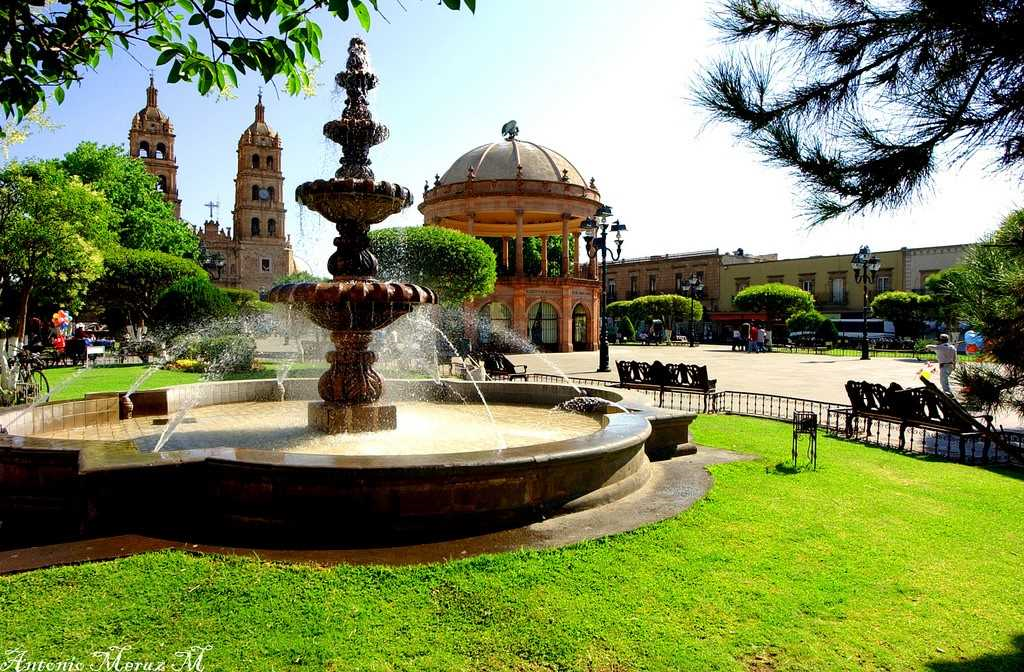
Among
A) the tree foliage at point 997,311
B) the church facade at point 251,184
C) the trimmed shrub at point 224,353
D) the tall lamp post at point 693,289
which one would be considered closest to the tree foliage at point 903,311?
the tall lamp post at point 693,289

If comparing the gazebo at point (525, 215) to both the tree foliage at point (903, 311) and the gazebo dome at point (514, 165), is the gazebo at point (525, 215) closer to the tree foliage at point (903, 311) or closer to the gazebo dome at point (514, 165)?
the gazebo dome at point (514, 165)

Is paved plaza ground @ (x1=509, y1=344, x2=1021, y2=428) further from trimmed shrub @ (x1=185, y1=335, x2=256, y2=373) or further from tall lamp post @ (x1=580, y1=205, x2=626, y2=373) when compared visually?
trimmed shrub @ (x1=185, y1=335, x2=256, y2=373)

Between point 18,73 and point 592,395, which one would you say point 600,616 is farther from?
point 592,395

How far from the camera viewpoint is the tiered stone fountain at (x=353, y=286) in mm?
7305

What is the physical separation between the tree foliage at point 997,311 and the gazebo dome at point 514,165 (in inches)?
1422

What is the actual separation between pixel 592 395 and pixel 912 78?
7.41 meters

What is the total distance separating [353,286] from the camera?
284 inches

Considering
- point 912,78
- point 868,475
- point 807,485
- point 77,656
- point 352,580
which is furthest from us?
point 868,475

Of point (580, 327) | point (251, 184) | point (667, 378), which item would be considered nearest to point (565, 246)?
point (580, 327)

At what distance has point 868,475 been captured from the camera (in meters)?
7.32

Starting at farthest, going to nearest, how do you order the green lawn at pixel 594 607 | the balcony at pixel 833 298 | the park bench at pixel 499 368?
the balcony at pixel 833 298, the park bench at pixel 499 368, the green lawn at pixel 594 607

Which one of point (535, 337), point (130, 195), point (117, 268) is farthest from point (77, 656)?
point (130, 195)

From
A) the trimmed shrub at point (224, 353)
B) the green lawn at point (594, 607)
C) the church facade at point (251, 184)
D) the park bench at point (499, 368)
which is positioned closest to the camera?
the green lawn at point (594, 607)

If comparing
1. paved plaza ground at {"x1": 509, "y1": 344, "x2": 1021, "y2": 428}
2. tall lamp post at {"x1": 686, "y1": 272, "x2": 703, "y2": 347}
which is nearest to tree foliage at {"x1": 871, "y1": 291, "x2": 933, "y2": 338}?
tall lamp post at {"x1": 686, "y1": 272, "x2": 703, "y2": 347}
